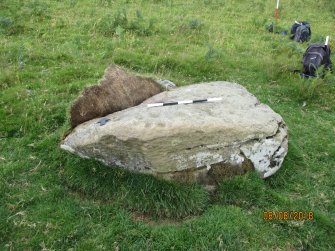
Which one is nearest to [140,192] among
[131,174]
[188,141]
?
[131,174]

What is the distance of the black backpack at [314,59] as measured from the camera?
9602 mm

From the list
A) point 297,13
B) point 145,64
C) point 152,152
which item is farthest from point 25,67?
point 297,13

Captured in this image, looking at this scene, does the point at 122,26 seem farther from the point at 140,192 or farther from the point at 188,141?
the point at 140,192

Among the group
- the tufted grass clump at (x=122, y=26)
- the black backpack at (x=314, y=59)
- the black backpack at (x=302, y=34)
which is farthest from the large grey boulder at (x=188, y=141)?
the black backpack at (x=302, y=34)

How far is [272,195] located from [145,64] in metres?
5.31

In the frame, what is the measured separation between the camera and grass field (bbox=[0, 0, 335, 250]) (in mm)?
5207

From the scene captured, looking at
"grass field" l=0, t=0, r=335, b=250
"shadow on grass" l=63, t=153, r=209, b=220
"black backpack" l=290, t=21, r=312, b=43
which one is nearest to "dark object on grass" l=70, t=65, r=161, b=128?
"grass field" l=0, t=0, r=335, b=250

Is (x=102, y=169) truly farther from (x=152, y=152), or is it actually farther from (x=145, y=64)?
(x=145, y=64)

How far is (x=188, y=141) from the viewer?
17.8ft

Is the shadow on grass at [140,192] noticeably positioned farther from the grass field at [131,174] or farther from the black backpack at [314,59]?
the black backpack at [314,59]

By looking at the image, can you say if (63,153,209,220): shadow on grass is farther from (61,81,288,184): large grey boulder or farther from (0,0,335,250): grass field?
(61,81,288,184): large grey boulder

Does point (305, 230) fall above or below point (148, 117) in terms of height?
below

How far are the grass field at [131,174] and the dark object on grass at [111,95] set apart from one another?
22.1 inches

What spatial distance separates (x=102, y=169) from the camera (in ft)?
18.8
